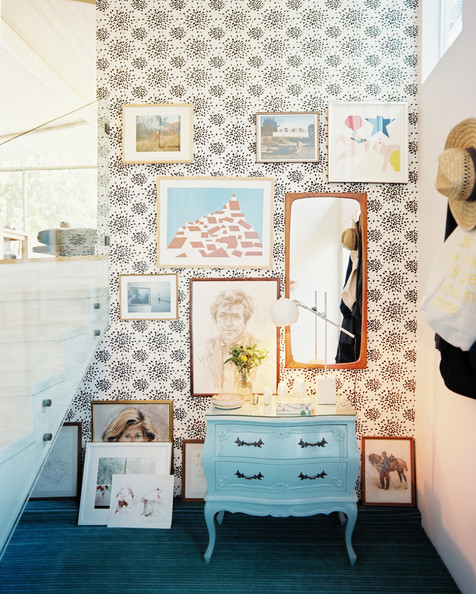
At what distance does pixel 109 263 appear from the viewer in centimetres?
288

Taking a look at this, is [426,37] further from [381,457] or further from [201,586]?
[201,586]

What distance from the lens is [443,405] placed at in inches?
93.7

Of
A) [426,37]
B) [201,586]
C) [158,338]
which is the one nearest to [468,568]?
[201,586]

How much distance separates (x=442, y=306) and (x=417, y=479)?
5.28ft

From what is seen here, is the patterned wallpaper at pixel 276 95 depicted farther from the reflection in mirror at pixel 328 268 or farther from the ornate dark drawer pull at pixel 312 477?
the ornate dark drawer pull at pixel 312 477

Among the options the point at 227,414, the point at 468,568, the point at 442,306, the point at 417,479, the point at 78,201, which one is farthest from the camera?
the point at 417,479

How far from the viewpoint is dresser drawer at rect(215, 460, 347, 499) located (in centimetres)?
229

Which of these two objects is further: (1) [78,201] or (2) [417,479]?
(2) [417,479]

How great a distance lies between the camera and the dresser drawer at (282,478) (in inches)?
90.2

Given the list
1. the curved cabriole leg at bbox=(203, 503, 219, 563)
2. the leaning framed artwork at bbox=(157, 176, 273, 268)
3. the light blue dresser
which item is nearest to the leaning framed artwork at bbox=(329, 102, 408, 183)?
the leaning framed artwork at bbox=(157, 176, 273, 268)

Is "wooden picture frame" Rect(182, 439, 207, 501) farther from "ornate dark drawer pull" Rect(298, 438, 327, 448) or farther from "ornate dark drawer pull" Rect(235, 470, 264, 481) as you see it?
"ornate dark drawer pull" Rect(298, 438, 327, 448)

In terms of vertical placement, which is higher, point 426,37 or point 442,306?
point 426,37

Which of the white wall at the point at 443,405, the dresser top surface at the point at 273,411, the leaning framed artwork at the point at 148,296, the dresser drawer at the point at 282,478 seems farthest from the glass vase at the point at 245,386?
the white wall at the point at 443,405

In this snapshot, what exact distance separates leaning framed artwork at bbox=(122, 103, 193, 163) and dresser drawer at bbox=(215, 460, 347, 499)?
1985mm
